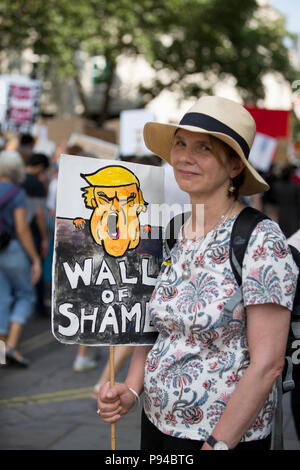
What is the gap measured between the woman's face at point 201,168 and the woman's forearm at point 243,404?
565 mm

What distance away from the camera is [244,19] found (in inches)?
742

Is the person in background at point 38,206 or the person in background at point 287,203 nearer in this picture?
the person in background at point 38,206

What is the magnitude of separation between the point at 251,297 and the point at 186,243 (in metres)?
0.34

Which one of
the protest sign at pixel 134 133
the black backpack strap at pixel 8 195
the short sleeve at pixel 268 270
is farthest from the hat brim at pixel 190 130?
the protest sign at pixel 134 133

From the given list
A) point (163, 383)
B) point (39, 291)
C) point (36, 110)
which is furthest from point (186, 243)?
point (36, 110)

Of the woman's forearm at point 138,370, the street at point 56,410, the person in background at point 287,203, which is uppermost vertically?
the person in background at point 287,203

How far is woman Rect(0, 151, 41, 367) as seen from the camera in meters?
5.54

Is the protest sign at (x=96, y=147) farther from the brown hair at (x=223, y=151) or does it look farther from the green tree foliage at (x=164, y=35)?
the green tree foliage at (x=164, y=35)

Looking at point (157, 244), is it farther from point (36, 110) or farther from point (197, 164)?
point (36, 110)

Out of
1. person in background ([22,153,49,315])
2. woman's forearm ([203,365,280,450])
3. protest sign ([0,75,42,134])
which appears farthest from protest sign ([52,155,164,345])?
protest sign ([0,75,42,134])

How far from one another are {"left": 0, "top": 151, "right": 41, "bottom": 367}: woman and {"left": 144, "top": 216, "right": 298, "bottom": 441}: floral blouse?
147 inches

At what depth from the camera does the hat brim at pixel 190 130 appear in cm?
196

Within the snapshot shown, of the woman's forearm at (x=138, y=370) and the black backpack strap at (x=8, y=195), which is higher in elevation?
the black backpack strap at (x=8, y=195)

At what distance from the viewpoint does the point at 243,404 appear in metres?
1.80
